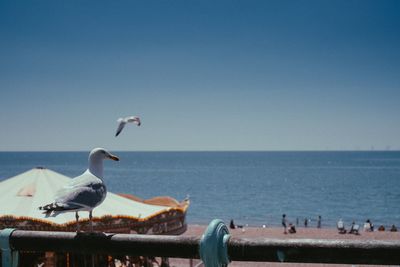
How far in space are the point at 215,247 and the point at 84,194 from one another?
68.1 inches

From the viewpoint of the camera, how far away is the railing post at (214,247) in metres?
1.61

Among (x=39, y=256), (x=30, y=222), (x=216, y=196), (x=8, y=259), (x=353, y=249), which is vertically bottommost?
(x=216, y=196)

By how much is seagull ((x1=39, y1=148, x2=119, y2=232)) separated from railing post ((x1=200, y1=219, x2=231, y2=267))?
1.50 m

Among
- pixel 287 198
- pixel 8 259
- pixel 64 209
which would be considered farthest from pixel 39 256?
pixel 287 198

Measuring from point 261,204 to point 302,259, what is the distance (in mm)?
71573

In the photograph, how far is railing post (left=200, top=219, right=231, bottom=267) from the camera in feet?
5.27

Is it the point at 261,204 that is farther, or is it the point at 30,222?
the point at 261,204

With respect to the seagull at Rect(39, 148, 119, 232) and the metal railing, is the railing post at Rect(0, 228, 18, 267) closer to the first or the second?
the metal railing

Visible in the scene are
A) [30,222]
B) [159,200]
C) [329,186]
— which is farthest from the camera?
[329,186]

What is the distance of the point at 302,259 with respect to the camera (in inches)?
63.1

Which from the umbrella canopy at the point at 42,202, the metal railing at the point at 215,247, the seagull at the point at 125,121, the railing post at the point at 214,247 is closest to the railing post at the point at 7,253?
the metal railing at the point at 215,247

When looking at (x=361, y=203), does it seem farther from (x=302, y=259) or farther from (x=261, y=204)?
(x=302, y=259)

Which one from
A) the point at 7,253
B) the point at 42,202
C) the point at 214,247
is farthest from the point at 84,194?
the point at 42,202

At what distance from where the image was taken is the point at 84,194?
3139 mm
